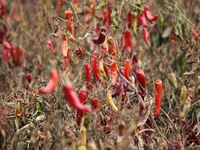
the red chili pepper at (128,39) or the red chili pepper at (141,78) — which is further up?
the red chili pepper at (128,39)

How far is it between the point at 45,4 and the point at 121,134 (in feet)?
8.84

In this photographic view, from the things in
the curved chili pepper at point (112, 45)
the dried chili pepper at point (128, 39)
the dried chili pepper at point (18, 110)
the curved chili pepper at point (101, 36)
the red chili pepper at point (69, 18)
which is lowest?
the dried chili pepper at point (18, 110)

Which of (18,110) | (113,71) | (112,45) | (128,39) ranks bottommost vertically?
(18,110)

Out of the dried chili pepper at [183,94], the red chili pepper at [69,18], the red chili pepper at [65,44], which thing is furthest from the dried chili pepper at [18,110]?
the dried chili pepper at [183,94]

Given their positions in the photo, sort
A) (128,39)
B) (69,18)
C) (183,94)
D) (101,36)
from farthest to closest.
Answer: (128,39)
(69,18)
(101,36)
(183,94)

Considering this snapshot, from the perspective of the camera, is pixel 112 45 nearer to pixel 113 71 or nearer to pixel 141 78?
pixel 113 71

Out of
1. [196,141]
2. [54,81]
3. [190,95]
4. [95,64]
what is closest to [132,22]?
[95,64]

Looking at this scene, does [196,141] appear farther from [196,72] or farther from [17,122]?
[17,122]

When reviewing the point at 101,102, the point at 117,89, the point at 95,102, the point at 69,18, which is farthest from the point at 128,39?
the point at 95,102

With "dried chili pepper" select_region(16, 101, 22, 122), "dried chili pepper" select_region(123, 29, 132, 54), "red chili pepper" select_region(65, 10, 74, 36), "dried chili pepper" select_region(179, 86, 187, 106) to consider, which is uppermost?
"red chili pepper" select_region(65, 10, 74, 36)

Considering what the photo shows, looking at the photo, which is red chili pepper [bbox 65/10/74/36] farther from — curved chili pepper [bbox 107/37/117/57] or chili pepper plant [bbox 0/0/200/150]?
curved chili pepper [bbox 107/37/117/57]

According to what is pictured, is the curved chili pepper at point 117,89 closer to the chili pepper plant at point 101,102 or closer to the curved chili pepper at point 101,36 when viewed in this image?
the chili pepper plant at point 101,102

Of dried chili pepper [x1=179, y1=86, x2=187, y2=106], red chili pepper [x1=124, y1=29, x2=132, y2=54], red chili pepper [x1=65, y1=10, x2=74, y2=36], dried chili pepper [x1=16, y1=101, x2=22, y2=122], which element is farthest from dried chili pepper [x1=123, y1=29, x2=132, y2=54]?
dried chili pepper [x1=16, y1=101, x2=22, y2=122]

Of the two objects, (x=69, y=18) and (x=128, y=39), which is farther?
(x=128, y=39)
